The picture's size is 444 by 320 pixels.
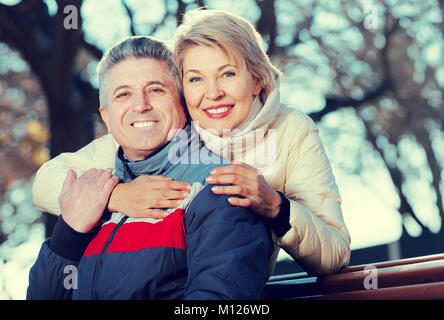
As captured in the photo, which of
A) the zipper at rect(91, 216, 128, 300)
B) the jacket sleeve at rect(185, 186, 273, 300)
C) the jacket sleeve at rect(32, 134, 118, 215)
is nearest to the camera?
the jacket sleeve at rect(185, 186, 273, 300)

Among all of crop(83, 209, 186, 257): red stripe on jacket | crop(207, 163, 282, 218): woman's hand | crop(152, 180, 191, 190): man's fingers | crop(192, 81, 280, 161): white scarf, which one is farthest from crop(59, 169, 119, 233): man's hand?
crop(207, 163, 282, 218): woman's hand

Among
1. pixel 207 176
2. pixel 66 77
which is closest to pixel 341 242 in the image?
pixel 207 176

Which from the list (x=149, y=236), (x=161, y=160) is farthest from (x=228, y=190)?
(x=161, y=160)

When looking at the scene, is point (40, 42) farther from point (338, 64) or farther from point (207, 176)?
point (207, 176)

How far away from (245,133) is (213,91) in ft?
0.74

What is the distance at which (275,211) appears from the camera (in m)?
2.10

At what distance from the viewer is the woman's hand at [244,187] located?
1.91 m

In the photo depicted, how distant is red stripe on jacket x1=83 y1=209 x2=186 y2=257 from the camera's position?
6.36 feet

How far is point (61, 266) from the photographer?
2.28 metres

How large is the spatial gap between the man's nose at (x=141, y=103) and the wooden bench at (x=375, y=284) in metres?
0.84

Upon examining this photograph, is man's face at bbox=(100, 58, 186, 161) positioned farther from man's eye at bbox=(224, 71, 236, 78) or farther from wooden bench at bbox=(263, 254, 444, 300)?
wooden bench at bbox=(263, 254, 444, 300)

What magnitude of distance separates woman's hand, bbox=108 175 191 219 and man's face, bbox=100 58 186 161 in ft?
0.55

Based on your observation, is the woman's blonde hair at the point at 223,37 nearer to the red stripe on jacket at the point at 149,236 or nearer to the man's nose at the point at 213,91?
the man's nose at the point at 213,91
